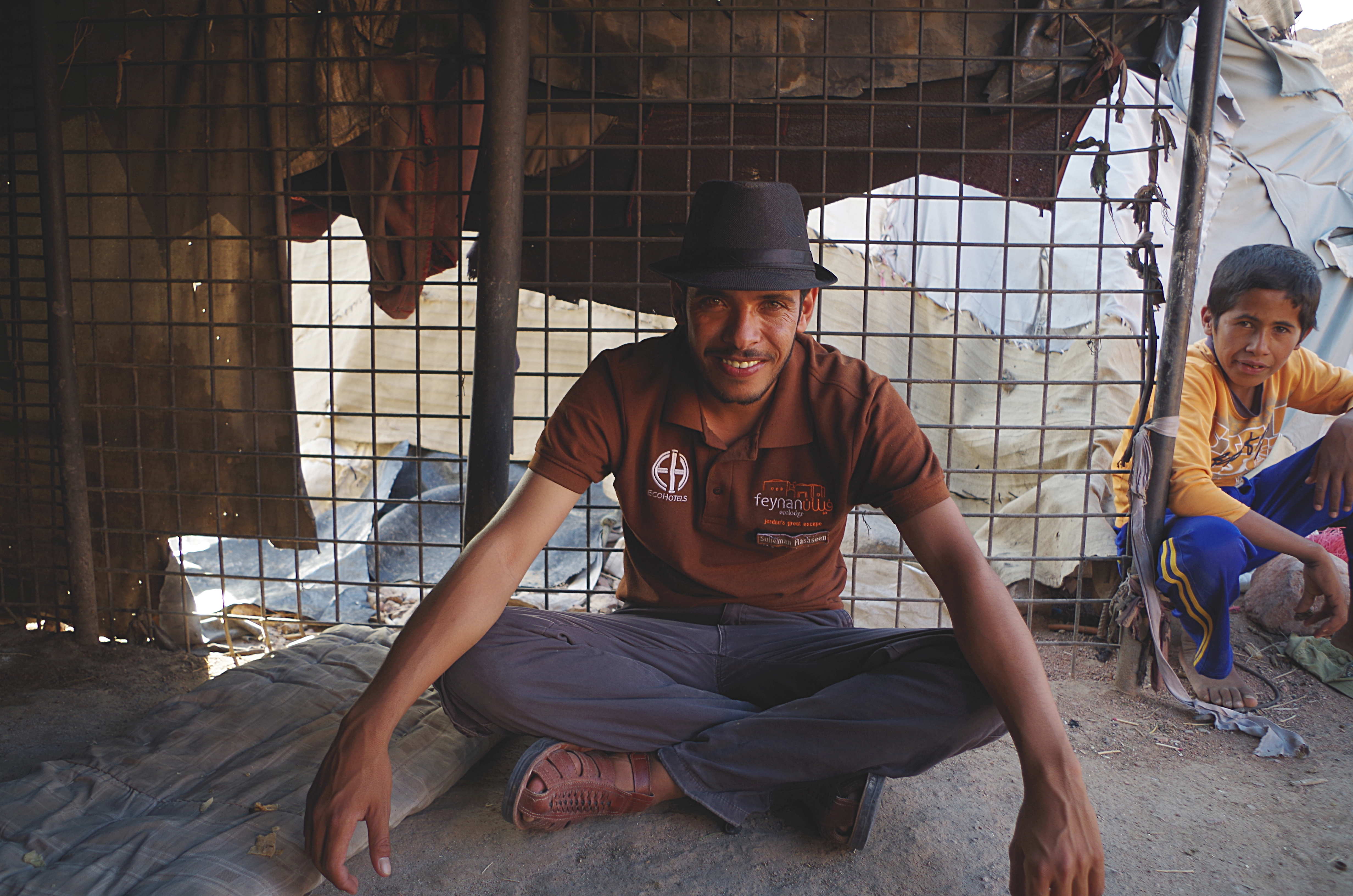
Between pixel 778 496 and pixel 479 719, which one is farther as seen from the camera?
pixel 778 496

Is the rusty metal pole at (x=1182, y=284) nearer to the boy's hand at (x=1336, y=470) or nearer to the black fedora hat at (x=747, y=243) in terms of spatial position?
the boy's hand at (x=1336, y=470)

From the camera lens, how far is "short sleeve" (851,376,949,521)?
174 cm

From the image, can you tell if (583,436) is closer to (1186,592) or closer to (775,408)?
(775,408)

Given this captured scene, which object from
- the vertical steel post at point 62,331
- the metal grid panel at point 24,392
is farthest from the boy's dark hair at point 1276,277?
the metal grid panel at point 24,392

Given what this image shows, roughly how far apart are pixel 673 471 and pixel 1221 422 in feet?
6.70

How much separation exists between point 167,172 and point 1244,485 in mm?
4012

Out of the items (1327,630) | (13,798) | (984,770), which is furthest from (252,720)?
(1327,630)

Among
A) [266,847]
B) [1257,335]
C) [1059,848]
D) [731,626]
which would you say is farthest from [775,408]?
[1257,335]

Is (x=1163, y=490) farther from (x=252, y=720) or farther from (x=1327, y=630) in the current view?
(x=252, y=720)

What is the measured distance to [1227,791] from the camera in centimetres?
212

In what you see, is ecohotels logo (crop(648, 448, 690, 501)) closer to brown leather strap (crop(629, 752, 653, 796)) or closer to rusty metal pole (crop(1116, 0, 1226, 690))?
brown leather strap (crop(629, 752, 653, 796))

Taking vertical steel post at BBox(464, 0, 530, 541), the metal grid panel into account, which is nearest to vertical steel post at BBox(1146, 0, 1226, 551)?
vertical steel post at BBox(464, 0, 530, 541)

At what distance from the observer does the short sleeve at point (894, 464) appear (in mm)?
1744

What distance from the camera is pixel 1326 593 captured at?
242 cm
